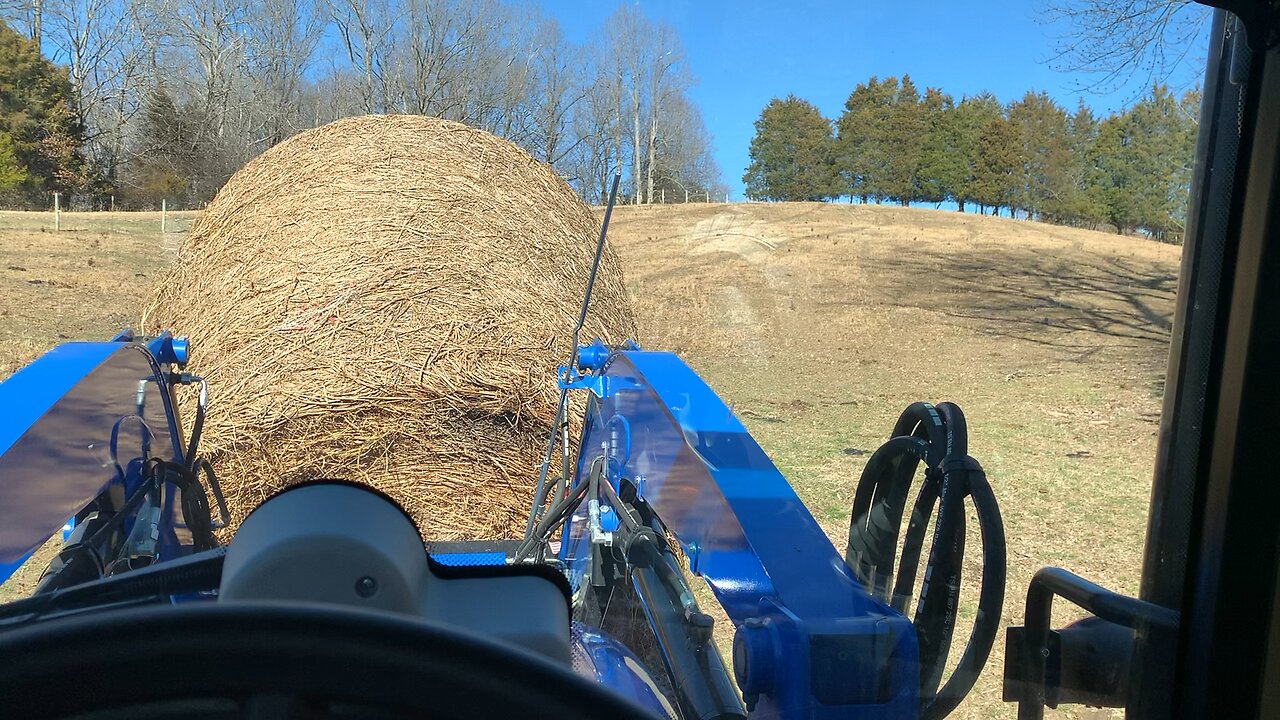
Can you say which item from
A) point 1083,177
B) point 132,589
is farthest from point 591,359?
point 132,589

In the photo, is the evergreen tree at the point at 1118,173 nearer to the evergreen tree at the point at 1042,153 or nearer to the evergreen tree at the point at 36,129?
the evergreen tree at the point at 1042,153

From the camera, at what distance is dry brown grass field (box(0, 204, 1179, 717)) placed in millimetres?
1537

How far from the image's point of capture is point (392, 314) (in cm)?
397

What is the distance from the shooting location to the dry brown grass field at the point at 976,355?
1.54 meters

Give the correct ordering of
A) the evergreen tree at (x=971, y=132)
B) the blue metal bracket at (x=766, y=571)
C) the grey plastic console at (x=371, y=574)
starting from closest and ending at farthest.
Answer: the grey plastic console at (x=371, y=574) < the blue metal bracket at (x=766, y=571) < the evergreen tree at (x=971, y=132)

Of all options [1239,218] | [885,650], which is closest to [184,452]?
[885,650]

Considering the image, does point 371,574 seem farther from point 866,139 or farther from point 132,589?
point 866,139

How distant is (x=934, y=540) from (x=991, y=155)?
1.80 feet

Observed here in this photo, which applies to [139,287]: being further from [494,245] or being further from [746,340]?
[746,340]

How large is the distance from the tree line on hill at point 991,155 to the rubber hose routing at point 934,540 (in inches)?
14.4

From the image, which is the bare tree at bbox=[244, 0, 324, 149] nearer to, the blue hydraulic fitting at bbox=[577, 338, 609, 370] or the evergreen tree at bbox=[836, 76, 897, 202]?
the evergreen tree at bbox=[836, 76, 897, 202]

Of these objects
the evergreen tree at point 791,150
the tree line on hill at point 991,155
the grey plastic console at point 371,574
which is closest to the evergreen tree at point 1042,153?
the tree line on hill at point 991,155

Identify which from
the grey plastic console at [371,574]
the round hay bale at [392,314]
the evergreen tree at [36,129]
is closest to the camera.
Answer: the grey plastic console at [371,574]

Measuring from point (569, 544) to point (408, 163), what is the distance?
3163 millimetres
